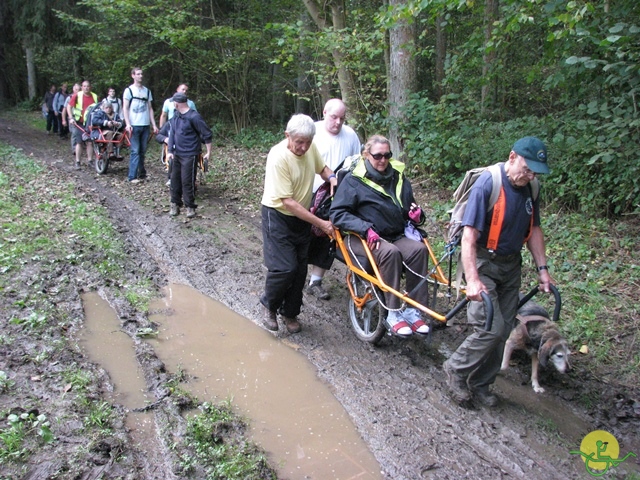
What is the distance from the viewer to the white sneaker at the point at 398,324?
4535mm

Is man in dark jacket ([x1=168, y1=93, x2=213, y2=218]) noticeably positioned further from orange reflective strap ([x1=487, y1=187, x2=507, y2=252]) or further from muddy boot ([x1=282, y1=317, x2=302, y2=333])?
orange reflective strap ([x1=487, y1=187, x2=507, y2=252])

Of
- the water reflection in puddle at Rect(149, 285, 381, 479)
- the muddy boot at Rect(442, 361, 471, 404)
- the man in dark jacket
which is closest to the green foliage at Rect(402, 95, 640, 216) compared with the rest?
the man in dark jacket

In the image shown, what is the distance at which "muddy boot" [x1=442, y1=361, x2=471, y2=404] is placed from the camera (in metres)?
4.14

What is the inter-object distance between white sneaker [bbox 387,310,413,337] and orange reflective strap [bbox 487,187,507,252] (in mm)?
1041

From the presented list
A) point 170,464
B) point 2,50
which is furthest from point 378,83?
point 2,50

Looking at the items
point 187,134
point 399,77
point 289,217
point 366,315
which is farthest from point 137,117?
point 366,315

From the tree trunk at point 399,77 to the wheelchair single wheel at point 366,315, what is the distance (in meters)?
5.17

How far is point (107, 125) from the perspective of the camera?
1262 centimetres

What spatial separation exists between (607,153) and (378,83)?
6.85m

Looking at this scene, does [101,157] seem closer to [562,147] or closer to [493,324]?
[562,147]

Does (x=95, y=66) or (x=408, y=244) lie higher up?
(x=95, y=66)

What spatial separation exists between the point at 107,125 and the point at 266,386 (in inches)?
400

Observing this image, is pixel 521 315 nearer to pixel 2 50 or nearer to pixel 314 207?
pixel 314 207

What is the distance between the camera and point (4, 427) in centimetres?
346
